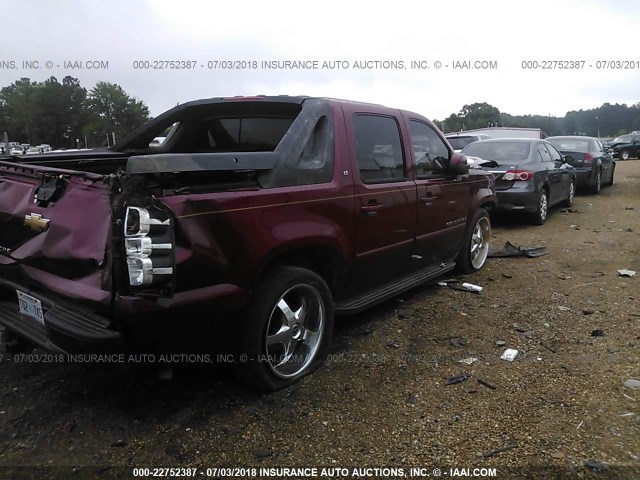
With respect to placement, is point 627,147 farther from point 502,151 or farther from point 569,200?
point 502,151

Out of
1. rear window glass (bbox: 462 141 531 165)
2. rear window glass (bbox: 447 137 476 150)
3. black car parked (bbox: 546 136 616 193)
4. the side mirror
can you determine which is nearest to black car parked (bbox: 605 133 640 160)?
black car parked (bbox: 546 136 616 193)

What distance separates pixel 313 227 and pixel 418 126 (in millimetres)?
1979

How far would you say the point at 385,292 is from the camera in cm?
416

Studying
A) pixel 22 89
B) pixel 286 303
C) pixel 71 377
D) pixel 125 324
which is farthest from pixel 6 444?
pixel 22 89

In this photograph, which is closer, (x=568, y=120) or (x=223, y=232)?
(x=223, y=232)

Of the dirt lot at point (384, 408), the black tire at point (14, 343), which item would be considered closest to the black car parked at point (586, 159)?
the dirt lot at point (384, 408)

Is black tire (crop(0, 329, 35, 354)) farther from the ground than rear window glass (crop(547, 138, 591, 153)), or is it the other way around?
rear window glass (crop(547, 138, 591, 153))

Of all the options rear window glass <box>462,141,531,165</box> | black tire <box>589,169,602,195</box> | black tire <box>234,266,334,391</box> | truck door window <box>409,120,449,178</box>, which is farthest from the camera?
black tire <box>589,169,602,195</box>

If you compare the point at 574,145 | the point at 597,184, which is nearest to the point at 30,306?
the point at 574,145

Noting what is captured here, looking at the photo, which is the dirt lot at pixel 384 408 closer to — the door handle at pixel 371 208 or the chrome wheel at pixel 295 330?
the chrome wheel at pixel 295 330

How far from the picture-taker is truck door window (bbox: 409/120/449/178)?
14.8 ft

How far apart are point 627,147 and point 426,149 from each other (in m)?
30.7

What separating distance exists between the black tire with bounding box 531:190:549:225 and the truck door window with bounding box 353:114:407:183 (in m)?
5.45

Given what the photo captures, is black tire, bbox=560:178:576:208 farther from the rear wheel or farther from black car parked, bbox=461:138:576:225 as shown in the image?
the rear wheel
